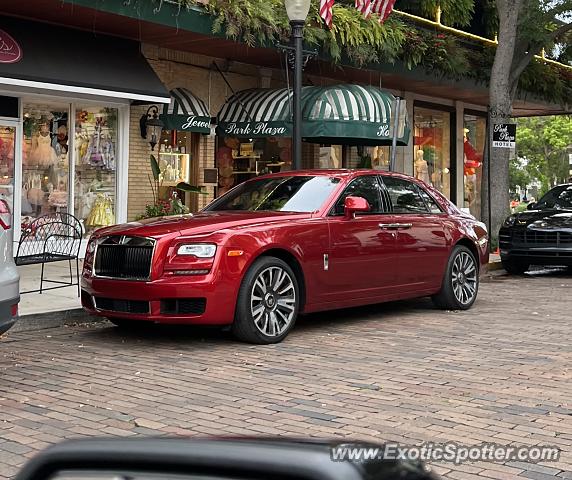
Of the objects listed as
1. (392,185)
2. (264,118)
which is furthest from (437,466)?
(264,118)

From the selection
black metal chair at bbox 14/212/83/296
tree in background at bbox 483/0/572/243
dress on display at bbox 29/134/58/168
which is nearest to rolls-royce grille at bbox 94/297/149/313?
black metal chair at bbox 14/212/83/296

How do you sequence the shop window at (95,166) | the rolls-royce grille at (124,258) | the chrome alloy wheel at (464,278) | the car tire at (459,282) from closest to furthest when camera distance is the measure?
1. the rolls-royce grille at (124,258)
2. the car tire at (459,282)
3. the chrome alloy wheel at (464,278)
4. the shop window at (95,166)

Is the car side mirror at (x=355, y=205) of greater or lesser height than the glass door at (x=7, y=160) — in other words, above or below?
below

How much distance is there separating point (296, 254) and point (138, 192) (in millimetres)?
8069

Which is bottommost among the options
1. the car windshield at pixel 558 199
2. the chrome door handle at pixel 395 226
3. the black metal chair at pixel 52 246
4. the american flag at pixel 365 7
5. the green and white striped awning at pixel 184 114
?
the black metal chair at pixel 52 246

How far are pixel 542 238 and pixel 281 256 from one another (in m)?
7.68

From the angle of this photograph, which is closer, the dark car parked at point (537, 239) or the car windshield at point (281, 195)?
the car windshield at point (281, 195)

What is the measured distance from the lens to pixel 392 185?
363 inches

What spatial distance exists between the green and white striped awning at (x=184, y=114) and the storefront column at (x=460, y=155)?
1109 centimetres

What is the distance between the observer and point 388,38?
1628cm

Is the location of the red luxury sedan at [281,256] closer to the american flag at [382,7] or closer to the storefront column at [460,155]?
the american flag at [382,7]

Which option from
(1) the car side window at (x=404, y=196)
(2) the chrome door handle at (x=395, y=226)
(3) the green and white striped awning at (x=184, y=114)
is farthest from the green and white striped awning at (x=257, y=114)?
(2) the chrome door handle at (x=395, y=226)

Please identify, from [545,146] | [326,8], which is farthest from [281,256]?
[545,146]

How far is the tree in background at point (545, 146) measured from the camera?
58812 mm
